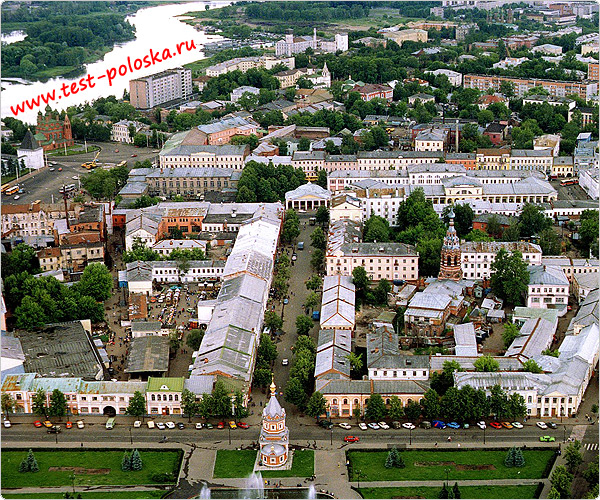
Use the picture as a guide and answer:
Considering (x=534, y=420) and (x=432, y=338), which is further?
(x=432, y=338)

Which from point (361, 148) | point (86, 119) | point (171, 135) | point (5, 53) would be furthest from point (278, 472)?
point (5, 53)

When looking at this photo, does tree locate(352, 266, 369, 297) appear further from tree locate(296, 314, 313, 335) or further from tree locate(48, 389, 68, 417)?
tree locate(48, 389, 68, 417)

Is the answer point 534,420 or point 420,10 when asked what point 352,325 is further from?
point 420,10

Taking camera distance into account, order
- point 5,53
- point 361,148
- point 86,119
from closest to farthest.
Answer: point 361,148 < point 86,119 < point 5,53

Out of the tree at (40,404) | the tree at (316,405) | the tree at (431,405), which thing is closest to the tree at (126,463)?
the tree at (40,404)

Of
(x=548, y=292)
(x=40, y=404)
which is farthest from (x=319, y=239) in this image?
(x=40, y=404)

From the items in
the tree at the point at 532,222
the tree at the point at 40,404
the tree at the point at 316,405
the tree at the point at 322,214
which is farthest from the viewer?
the tree at the point at 322,214

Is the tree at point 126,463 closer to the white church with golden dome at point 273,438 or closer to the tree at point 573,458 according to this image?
the white church with golden dome at point 273,438
